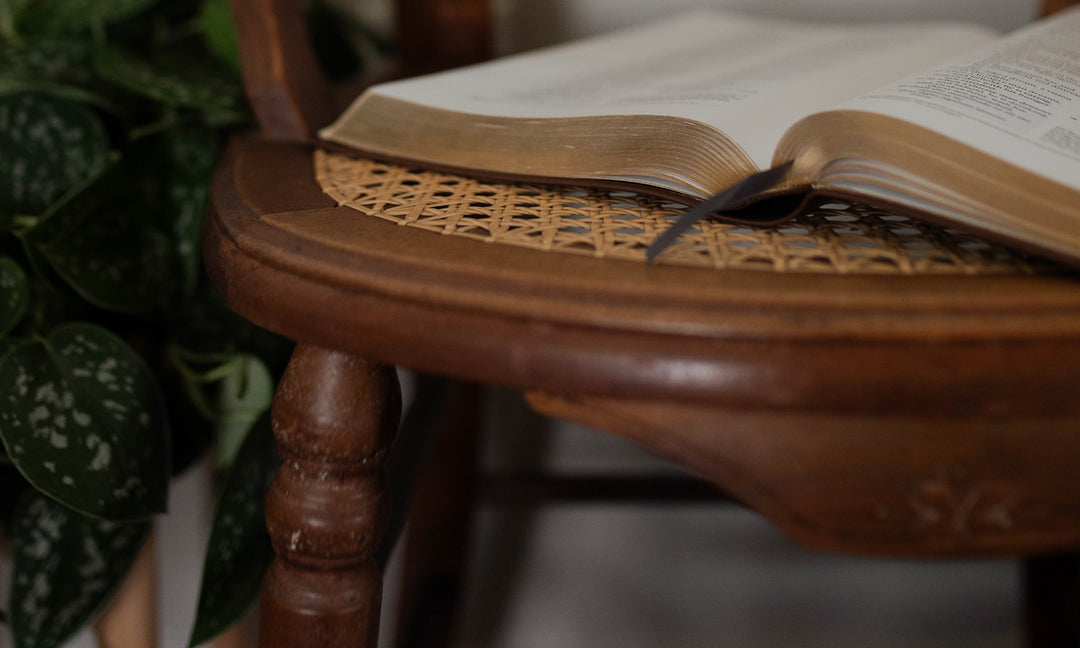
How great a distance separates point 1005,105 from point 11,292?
474 mm

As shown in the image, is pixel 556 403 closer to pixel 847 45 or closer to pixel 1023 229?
pixel 1023 229

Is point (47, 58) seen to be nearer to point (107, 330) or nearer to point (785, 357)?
point (107, 330)

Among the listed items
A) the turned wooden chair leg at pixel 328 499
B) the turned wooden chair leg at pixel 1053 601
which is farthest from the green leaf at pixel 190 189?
the turned wooden chair leg at pixel 1053 601

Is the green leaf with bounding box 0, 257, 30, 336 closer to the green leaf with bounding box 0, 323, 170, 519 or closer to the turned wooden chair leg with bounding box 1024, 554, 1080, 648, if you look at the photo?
the green leaf with bounding box 0, 323, 170, 519

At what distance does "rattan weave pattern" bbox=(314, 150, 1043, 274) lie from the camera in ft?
0.92

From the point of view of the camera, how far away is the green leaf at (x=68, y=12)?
51cm

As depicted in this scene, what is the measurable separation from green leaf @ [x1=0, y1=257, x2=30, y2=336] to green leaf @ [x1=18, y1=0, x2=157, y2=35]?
0.19 meters

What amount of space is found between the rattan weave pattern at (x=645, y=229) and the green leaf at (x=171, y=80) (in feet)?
0.58

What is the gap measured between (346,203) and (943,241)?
235 mm

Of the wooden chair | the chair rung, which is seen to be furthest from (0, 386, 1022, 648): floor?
the wooden chair

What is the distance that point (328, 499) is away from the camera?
324 millimetres

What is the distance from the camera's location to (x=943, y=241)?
0.30m

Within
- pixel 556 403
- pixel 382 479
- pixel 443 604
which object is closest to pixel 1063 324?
pixel 556 403

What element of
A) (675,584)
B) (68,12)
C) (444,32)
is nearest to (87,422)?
(68,12)
